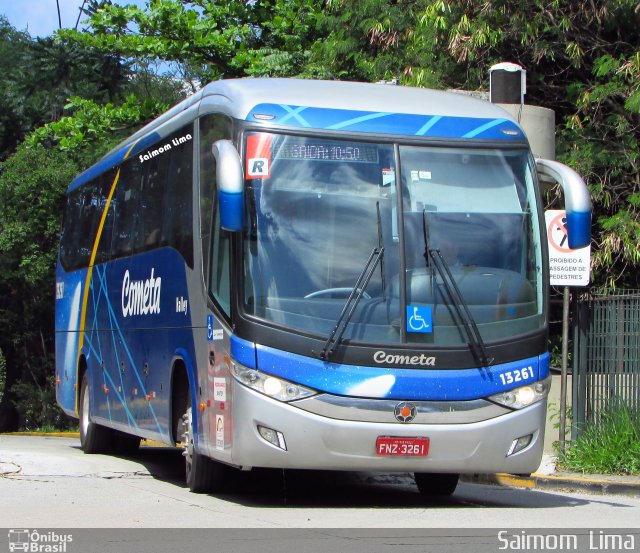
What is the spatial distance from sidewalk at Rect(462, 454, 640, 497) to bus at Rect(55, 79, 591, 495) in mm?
2660

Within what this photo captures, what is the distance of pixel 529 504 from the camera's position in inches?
428

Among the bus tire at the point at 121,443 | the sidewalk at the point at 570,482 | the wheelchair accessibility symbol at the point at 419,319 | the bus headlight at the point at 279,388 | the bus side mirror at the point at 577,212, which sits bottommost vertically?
the bus tire at the point at 121,443

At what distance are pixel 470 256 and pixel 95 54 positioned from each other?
91.0 ft

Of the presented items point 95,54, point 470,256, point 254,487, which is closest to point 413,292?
point 470,256

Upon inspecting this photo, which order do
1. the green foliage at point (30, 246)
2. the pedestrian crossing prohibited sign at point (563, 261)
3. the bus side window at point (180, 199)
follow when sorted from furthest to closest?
1. the green foliage at point (30, 246)
2. the pedestrian crossing prohibited sign at point (563, 261)
3. the bus side window at point (180, 199)

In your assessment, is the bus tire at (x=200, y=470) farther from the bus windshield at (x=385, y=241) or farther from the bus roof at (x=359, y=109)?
the bus roof at (x=359, y=109)

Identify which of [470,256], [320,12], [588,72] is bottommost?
[470,256]

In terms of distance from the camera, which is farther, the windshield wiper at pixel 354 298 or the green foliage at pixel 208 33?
the green foliage at pixel 208 33

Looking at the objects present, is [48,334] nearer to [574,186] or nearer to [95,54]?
[95,54]

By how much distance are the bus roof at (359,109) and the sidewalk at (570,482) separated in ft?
13.2

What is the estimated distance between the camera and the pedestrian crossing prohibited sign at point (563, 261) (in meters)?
13.4

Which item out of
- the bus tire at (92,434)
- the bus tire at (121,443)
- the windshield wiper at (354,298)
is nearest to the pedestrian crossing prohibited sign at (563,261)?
the windshield wiper at (354,298)

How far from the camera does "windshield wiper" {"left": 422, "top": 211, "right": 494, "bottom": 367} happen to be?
9.57 m

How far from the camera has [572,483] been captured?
40.9ft
